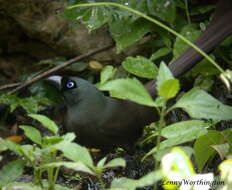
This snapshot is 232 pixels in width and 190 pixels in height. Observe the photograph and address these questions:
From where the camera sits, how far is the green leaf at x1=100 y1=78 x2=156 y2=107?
4.74ft

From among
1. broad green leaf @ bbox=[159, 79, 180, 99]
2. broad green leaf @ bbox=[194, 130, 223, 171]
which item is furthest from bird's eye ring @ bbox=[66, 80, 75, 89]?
broad green leaf @ bbox=[159, 79, 180, 99]

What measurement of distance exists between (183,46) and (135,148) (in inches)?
34.8

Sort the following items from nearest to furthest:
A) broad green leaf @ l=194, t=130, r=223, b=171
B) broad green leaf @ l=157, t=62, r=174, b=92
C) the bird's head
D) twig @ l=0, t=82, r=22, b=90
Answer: broad green leaf @ l=157, t=62, r=174, b=92 → broad green leaf @ l=194, t=130, r=223, b=171 → the bird's head → twig @ l=0, t=82, r=22, b=90

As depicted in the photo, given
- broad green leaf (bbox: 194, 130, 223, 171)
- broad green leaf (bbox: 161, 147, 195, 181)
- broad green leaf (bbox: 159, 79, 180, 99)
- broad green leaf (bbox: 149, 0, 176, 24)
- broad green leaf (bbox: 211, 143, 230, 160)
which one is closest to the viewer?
broad green leaf (bbox: 161, 147, 195, 181)

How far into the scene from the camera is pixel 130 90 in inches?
58.3

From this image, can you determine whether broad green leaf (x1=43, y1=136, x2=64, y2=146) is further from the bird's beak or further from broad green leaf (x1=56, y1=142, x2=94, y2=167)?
the bird's beak

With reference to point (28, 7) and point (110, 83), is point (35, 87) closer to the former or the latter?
point (28, 7)

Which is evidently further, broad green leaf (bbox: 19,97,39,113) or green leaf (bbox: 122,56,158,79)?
broad green leaf (bbox: 19,97,39,113)

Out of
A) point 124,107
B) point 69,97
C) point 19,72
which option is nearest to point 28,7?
point 19,72

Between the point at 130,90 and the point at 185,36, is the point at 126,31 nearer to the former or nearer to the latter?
the point at 185,36

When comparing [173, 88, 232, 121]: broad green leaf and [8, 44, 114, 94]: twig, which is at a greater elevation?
[173, 88, 232, 121]: broad green leaf

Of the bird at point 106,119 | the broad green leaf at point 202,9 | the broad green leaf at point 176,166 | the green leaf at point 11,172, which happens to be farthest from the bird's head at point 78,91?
the broad green leaf at point 176,166

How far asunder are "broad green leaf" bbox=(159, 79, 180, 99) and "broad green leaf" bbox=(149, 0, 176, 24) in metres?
2.16

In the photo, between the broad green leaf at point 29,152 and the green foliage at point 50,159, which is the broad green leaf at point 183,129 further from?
the broad green leaf at point 29,152
